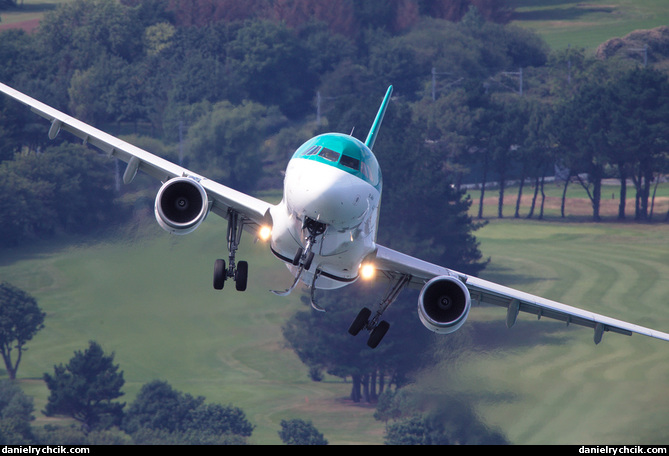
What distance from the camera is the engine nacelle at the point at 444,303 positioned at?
31469mm

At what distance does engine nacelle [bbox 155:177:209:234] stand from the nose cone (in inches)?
130

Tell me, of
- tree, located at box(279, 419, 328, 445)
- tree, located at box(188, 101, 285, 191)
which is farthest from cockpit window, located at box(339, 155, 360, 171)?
tree, located at box(188, 101, 285, 191)

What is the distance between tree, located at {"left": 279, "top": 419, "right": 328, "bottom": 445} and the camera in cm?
8975

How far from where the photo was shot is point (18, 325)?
9919cm

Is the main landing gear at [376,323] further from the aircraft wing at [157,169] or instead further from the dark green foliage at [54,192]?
the dark green foliage at [54,192]

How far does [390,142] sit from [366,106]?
983 centimetres

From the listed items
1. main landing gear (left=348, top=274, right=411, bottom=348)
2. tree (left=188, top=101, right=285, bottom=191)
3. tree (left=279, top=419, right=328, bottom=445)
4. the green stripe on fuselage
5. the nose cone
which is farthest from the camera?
tree (left=188, top=101, right=285, bottom=191)

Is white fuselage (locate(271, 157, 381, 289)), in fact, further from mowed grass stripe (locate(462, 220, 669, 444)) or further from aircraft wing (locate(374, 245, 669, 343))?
mowed grass stripe (locate(462, 220, 669, 444))

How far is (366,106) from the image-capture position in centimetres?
12781

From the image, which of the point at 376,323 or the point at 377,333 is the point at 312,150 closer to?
the point at 377,333

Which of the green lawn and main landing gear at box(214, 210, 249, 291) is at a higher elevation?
the green lawn

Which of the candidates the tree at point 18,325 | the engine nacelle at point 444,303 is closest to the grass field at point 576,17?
the tree at point 18,325

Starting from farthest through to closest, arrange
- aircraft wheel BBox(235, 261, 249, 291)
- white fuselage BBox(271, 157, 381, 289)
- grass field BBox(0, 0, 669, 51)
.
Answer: grass field BBox(0, 0, 669, 51)
aircraft wheel BBox(235, 261, 249, 291)
white fuselage BBox(271, 157, 381, 289)
